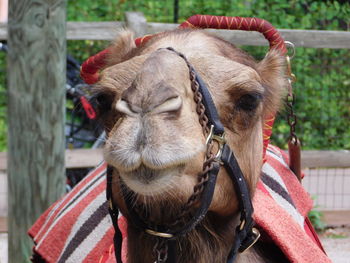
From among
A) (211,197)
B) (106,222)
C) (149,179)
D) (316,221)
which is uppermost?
(149,179)

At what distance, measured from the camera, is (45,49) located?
398cm

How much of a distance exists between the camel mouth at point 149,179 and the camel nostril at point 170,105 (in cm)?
16

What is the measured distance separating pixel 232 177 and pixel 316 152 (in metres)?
5.19

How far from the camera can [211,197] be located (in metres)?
2.43

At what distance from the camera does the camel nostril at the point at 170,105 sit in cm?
221

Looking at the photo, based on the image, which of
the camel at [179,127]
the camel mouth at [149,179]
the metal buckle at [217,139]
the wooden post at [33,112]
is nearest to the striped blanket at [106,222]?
the camel at [179,127]

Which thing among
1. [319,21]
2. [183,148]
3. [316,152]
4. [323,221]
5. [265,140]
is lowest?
[323,221]

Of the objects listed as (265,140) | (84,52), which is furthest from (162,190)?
(84,52)

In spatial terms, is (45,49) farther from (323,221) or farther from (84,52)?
(84,52)

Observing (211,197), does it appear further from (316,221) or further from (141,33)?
(316,221)

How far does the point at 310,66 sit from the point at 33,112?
517 cm

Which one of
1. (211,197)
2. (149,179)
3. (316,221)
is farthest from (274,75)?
(316,221)

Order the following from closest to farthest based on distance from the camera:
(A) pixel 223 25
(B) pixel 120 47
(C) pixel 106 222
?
(B) pixel 120 47 < (A) pixel 223 25 < (C) pixel 106 222

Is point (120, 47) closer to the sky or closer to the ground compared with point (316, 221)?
closer to the sky
